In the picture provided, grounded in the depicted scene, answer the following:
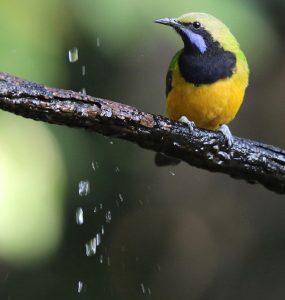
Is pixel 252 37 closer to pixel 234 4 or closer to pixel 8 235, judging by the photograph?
pixel 234 4

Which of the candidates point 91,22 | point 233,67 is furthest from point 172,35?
point 91,22

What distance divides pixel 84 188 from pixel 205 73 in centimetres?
140

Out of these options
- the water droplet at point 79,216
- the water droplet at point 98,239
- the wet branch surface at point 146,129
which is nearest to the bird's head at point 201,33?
the wet branch surface at point 146,129

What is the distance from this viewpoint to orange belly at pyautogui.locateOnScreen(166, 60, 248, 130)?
4.55 m

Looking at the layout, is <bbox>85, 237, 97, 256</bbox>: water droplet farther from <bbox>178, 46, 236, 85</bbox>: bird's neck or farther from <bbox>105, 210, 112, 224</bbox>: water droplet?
<bbox>178, 46, 236, 85</bbox>: bird's neck

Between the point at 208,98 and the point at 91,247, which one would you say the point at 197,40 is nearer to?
the point at 208,98

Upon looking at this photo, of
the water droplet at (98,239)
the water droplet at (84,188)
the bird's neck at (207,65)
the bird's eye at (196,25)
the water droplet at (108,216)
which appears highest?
the bird's eye at (196,25)

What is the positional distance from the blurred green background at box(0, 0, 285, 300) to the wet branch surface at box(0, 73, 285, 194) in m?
0.83

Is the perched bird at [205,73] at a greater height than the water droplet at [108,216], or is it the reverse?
the perched bird at [205,73]

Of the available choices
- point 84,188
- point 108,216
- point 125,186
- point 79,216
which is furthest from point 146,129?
point 108,216

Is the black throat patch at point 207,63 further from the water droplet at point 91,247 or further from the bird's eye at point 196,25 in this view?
the water droplet at point 91,247

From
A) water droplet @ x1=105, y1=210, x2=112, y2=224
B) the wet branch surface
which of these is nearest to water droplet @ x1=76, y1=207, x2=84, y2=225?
water droplet @ x1=105, y1=210, x2=112, y2=224

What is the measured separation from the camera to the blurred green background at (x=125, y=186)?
13.9 feet

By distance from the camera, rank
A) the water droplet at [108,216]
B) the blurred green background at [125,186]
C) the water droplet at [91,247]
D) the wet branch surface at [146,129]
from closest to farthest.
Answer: the wet branch surface at [146,129]
the blurred green background at [125,186]
the water droplet at [91,247]
the water droplet at [108,216]
